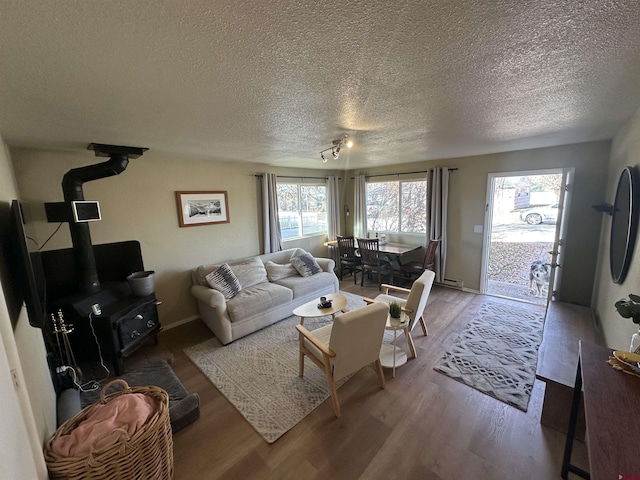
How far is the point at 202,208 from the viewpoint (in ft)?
12.4

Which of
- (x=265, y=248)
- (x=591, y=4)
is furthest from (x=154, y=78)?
(x=265, y=248)

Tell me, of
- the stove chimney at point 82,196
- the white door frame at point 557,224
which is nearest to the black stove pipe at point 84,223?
the stove chimney at point 82,196

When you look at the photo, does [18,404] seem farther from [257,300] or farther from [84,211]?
[257,300]

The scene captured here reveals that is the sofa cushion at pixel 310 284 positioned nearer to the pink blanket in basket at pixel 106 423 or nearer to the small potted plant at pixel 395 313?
the small potted plant at pixel 395 313

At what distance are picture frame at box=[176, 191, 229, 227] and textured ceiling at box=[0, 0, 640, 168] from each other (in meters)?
1.42

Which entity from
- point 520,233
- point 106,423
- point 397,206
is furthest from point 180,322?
point 520,233

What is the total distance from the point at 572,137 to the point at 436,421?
3.30 metres

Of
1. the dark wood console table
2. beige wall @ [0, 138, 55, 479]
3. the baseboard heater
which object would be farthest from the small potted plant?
the baseboard heater

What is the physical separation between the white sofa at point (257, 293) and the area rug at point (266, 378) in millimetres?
193

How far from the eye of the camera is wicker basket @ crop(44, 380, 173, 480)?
1.11 meters

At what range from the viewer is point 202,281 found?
3.50 metres

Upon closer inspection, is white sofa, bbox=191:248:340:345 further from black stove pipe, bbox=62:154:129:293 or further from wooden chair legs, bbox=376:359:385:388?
wooden chair legs, bbox=376:359:385:388

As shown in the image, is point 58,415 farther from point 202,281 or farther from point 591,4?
point 591,4

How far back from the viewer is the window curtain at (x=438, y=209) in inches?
177
